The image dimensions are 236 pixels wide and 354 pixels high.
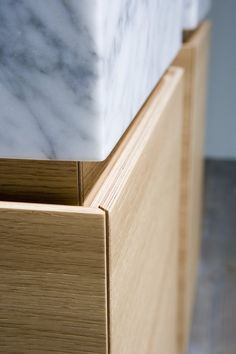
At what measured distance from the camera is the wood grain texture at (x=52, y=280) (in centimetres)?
32

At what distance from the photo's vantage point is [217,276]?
1458mm

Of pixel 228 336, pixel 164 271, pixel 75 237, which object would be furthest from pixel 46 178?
pixel 228 336

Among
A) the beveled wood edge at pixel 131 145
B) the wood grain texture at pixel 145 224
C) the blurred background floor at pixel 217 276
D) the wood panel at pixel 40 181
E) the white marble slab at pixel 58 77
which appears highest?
the white marble slab at pixel 58 77

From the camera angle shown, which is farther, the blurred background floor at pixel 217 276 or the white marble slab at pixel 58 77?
the blurred background floor at pixel 217 276

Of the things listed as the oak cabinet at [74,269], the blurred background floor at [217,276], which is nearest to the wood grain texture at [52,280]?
the oak cabinet at [74,269]

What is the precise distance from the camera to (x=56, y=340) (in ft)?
1.16

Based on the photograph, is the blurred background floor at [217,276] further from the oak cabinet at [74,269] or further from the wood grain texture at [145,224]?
the oak cabinet at [74,269]

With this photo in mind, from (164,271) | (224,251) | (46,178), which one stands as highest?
(46,178)

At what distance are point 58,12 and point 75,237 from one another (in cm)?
13

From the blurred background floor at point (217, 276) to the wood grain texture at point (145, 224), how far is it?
16.4 inches

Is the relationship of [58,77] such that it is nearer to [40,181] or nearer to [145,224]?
[40,181]

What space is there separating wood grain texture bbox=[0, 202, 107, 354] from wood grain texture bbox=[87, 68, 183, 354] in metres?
0.01

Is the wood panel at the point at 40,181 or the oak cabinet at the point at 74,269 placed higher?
the wood panel at the point at 40,181

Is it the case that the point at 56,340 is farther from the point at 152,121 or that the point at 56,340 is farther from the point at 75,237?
the point at 152,121
